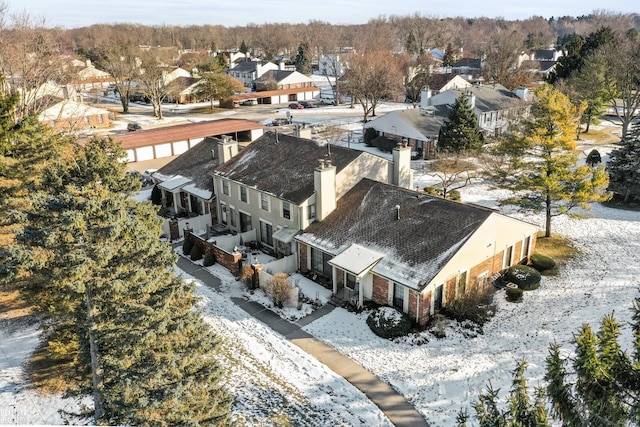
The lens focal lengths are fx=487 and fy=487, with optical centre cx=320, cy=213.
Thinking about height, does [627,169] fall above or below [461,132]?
below

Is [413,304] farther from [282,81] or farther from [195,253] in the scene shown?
[282,81]

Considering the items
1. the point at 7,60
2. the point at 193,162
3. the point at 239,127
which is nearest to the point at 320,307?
the point at 193,162

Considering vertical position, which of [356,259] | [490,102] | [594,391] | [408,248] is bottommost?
[356,259]

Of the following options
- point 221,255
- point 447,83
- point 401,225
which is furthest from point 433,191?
point 447,83

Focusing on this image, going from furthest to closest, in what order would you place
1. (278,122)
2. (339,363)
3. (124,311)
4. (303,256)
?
(278,122) < (303,256) < (339,363) < (124,311)

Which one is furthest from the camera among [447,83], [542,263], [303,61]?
[303,61]

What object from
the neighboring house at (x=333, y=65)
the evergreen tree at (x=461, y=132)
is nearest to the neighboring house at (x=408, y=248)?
the evergreen tree at (x=461, y=132)

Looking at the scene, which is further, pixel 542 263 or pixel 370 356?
pixel 542 263
